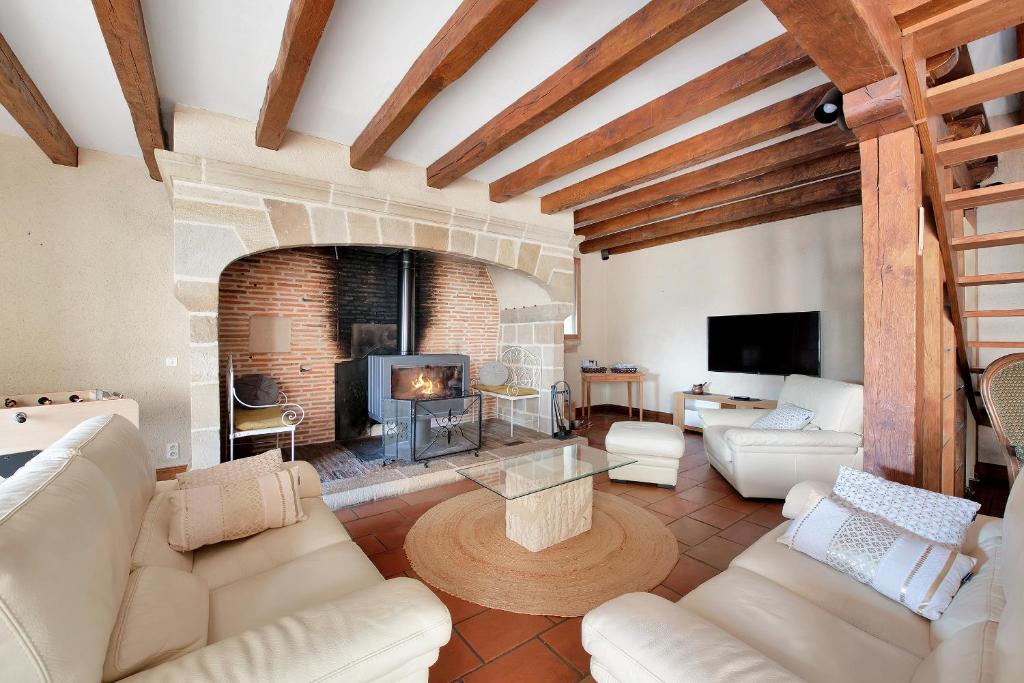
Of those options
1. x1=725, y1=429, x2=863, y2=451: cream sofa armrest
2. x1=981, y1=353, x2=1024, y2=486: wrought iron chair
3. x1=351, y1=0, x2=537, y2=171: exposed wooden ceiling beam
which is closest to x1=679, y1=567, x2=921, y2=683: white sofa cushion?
x1=981, y1=353, x2=1024, y2=486: wrought iron chair

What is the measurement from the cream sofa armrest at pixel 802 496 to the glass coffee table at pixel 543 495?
96 cm

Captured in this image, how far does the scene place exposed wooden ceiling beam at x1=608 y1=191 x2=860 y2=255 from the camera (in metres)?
4.24

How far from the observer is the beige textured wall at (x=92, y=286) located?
300 cm

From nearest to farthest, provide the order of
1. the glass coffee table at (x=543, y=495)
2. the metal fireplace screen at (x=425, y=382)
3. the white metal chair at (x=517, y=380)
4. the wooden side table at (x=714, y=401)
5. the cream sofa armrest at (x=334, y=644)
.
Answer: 1. the cream sofa armrest at (x=334, y=644)
2. the glass coffee table at (x=543, y=495)
3. the metal fireplace screen at (x=425, y=382)
4. the wooden side table at (x=714, y=401)
5. the white metal chair at (x=517, y=380)

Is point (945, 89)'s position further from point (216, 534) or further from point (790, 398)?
point (216, 534)

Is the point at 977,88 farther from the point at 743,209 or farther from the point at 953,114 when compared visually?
the point at 743,209

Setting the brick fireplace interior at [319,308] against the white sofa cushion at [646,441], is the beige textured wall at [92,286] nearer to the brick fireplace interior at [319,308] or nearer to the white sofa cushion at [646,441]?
the brick fireplace interior at [319,308]

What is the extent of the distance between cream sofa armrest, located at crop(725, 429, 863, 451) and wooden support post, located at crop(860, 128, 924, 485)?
105cm

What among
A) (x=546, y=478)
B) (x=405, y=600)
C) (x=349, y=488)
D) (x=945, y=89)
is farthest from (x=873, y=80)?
(x=349, y=488)

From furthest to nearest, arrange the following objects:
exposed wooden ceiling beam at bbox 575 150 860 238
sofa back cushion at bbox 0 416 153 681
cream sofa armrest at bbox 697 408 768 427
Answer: cream sofa armrest at bbox 697 408 768 427 < exposed wooden ceiling beam at bbox 575 150 860 238 < sofa back cushion at bbox 0 416 153 681

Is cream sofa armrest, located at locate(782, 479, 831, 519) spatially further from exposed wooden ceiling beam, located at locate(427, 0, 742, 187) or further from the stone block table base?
exposed wooden ceiling beam, located at locate(427, 0, 742, 187)

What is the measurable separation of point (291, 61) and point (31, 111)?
1.77 m

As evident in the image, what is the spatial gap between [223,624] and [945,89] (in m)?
3.26

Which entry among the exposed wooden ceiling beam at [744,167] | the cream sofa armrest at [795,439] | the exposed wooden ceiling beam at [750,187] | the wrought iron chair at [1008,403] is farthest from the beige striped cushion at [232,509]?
the exposed wooden ceiling beam at [750,187]
